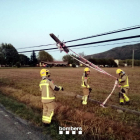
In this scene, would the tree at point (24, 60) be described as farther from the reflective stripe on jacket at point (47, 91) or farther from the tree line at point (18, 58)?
the reflective stripe on jacket at point (47, 91)

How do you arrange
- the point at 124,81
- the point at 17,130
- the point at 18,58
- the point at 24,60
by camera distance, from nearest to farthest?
1. the point at 17,130
2. the point at 124,81
3. the point at 18,58
4. the point at 24,60

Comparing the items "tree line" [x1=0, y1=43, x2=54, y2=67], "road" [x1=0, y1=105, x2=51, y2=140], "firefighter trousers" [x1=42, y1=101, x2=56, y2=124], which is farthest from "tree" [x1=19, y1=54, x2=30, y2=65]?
"firefighter trousers" [x1=42, y1=101, x2=56, y2=124]

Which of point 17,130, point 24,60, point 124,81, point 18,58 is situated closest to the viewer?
point 17,130

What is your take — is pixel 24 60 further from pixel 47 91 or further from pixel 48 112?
pixel 48 112

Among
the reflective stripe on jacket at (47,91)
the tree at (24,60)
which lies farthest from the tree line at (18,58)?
the reflective stripe on jacket at (47,91)

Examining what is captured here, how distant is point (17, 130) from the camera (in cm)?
477

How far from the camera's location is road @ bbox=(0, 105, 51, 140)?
14.1 feet

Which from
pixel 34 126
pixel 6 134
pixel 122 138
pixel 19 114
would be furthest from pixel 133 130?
pixel 19 114

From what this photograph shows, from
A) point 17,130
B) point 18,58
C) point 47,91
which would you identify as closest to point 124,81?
point 47,91

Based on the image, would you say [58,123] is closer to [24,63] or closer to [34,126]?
[34,126]

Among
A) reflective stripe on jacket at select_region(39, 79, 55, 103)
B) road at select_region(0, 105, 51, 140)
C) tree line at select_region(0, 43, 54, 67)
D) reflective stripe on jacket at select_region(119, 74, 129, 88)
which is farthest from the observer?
tree line at select_region(0, 43, 54, 67)

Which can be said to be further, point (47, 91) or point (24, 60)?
point (24, 60)

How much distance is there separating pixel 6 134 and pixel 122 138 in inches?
129

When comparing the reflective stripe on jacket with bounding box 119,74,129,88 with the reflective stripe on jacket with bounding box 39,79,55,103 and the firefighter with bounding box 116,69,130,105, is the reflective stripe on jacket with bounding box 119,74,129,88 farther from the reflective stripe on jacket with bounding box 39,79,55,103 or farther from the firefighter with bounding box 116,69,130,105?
the reflective stripe on jacket with bounding box 39,79,55,103
